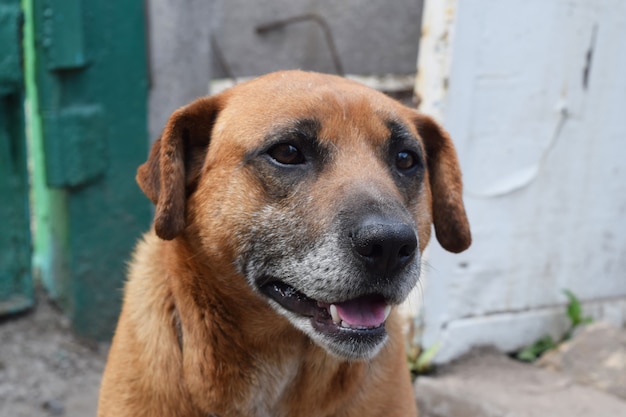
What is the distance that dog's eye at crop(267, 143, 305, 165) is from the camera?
252cm

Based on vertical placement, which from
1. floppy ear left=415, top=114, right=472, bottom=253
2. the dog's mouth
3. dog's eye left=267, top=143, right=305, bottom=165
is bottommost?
the dog's mouth

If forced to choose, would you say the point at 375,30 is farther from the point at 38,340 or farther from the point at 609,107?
the point at 38,340

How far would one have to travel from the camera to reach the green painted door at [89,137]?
14.3ft

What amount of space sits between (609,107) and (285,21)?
2278mm

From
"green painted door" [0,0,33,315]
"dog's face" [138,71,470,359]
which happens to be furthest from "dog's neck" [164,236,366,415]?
"green painted door" [0,0,33,315]

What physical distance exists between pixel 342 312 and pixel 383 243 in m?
0.31

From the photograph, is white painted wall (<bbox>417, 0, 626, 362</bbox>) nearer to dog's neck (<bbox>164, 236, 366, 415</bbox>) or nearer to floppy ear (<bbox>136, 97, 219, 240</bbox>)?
dog's neck (<bbox>164, 236, 366, 415</bbox>)

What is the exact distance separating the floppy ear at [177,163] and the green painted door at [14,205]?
2089 mm

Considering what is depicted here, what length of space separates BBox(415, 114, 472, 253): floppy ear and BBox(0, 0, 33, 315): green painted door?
2521 millimetres

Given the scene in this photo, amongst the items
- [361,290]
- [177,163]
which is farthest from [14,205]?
[361,290]

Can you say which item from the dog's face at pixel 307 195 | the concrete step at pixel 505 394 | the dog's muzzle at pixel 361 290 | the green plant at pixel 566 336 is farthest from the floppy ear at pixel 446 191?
the green plant at pixel 566 336

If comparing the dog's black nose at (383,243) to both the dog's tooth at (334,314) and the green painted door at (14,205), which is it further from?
the green painted door at (14,205)

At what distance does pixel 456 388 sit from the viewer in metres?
3.91

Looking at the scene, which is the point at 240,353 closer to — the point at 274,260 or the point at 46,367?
the point at 274,260
